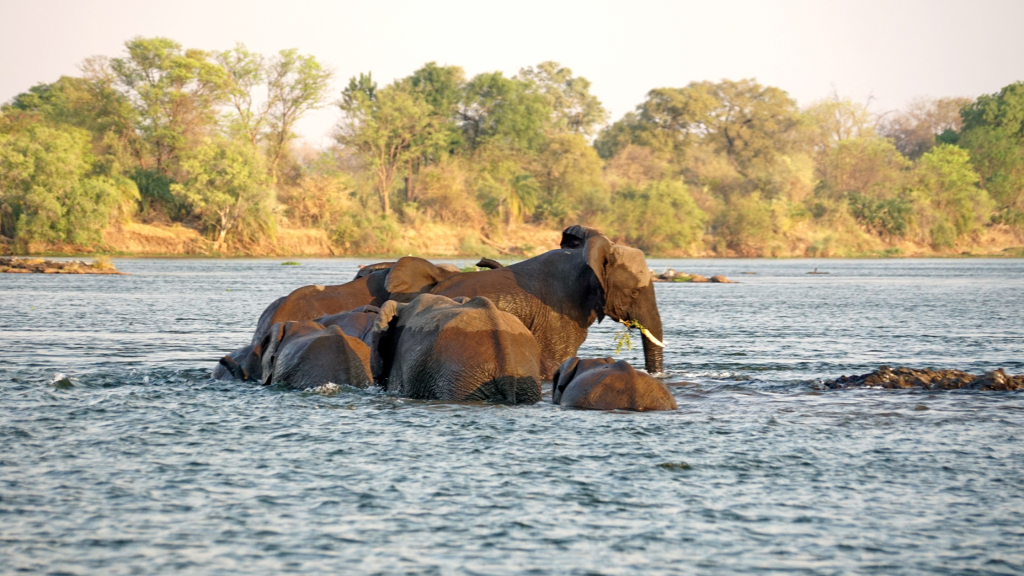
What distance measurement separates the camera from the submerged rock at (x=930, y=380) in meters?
12.3

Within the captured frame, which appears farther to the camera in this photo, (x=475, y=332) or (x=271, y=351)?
(x=271, y=351)

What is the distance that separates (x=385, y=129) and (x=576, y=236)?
7761cm

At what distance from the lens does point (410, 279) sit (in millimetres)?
13352

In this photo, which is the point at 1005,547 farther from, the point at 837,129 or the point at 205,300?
the point at 837,129

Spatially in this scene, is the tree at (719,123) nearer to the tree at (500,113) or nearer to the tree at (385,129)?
the tree at (500,113)

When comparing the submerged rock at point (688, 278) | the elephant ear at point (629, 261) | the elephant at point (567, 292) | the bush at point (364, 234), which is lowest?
the submerged rock at point (688, 278)

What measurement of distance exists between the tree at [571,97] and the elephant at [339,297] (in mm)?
110135

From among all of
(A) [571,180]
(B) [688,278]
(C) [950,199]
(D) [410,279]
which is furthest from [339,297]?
(C) [950,199]

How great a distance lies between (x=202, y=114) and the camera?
81875mm

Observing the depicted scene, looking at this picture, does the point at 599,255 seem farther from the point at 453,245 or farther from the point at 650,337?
the point at 453,245

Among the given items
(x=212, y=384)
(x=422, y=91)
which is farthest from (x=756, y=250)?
(x=212, y=384)

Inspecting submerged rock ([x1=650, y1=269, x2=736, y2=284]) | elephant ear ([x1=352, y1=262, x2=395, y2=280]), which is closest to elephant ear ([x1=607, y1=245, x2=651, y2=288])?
elephant ear ([x1=352, y1=262, x2=395, y2=280])

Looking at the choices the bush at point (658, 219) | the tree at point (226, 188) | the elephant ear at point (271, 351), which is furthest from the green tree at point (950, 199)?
the elephant ear at point (271, 351)

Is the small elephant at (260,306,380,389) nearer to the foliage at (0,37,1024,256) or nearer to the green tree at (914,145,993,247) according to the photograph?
the foliage at (0,37,1024,256)
